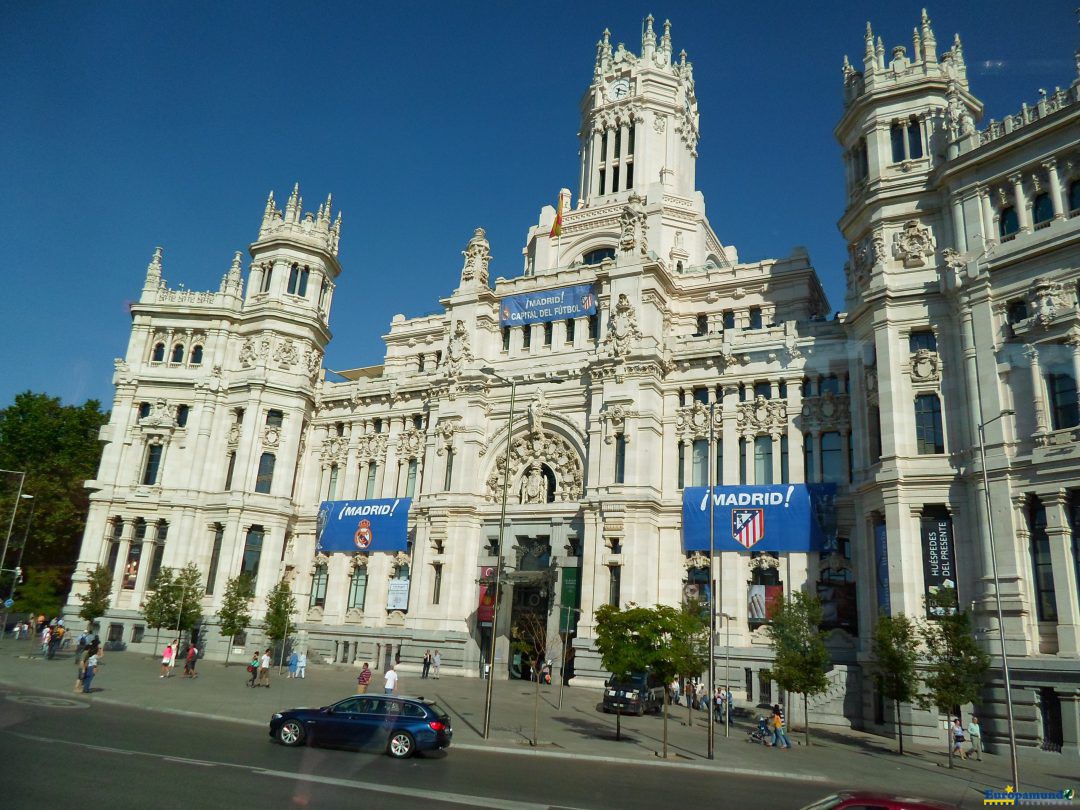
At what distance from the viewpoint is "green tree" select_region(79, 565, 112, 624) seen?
5131cm

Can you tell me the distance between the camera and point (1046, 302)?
112 feet

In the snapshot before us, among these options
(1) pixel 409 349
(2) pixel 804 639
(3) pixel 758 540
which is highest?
(1) pixel 409 349

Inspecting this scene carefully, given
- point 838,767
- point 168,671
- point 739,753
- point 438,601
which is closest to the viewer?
point 838,767

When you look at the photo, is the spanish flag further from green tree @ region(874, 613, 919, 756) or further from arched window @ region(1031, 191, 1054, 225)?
green tree @ region(874, 613, 919, 756)

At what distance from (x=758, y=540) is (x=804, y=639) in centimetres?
1142

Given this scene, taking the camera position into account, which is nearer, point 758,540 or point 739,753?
point 739,753

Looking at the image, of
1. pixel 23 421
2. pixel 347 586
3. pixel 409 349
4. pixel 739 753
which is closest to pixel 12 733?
pixel 739 753

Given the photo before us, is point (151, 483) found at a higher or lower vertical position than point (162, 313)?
lower

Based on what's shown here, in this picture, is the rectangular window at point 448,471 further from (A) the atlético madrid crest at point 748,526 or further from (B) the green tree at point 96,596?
(B) the green tree at point 96,596

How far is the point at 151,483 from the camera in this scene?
5916 centimetres

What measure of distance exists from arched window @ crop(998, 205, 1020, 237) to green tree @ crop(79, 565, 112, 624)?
58.4 metres

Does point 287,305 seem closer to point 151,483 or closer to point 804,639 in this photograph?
point 151,483

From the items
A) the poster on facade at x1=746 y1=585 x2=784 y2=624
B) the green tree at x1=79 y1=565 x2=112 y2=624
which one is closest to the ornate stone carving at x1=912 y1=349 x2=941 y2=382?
the poster on facade at x1=746 y1=585 x2=784 y2=624

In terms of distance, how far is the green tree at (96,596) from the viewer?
5131 cm
